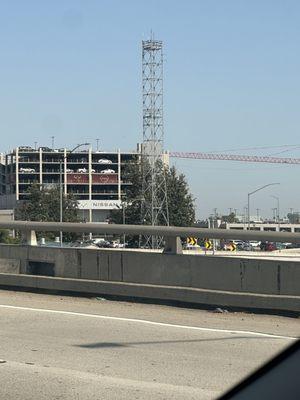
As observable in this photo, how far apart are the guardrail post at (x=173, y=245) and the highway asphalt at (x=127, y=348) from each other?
924 millimetres

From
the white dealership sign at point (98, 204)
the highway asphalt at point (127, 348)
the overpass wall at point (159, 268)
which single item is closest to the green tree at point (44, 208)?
the white dealership sign at point (98, 204)

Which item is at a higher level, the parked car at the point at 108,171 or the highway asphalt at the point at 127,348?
the parked car at the point at 108,171

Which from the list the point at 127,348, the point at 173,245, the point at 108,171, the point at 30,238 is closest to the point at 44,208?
the point at 30,238

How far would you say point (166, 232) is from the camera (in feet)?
33.8

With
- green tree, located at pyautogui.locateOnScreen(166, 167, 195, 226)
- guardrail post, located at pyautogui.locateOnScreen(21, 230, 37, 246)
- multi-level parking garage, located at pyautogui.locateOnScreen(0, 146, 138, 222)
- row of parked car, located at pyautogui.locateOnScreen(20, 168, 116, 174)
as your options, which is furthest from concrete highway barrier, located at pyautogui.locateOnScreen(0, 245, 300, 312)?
row of parked car, located at pyautogui.locateOnScreen(20, 168, 116, 174)

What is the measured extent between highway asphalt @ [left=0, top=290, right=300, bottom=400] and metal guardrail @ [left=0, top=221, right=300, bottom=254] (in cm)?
111

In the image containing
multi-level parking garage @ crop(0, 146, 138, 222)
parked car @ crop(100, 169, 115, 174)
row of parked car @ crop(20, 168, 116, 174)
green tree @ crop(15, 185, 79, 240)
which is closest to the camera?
green tree @ crop(15, 185, 79, 240)

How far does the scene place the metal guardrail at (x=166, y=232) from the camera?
927 cm

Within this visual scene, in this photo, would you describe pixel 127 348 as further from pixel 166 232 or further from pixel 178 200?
pixel 178 200

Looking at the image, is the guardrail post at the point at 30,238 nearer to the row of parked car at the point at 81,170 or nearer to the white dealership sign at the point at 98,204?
the white dealership sign at the point at 98,204

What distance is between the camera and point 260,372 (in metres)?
2.71

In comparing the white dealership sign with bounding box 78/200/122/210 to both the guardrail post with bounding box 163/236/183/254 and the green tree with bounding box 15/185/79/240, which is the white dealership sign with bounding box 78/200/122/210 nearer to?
the green tree with bounding box 15/185/79/240

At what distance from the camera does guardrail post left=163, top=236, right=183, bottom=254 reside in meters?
10.5

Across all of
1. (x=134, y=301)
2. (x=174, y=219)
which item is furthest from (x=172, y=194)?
(x=134, y=301)
